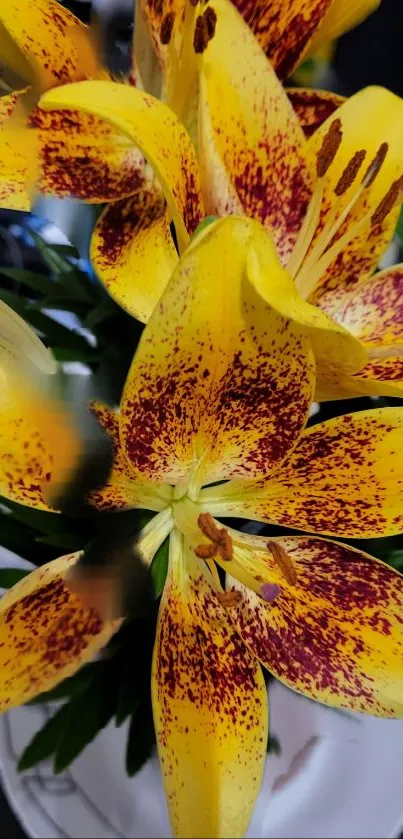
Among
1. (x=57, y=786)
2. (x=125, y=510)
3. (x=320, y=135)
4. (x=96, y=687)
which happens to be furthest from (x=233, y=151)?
(x=57, y=786)

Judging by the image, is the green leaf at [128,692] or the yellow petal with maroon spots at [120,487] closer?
the yellow petal with maroon spots at [120,487]

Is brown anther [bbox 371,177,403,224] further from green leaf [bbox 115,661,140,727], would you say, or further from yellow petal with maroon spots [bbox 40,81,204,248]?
green leaf [bbox 115,661,140,727]

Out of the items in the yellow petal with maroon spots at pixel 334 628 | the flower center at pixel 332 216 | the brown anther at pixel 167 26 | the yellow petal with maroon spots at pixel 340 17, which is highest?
the brown anther at pixel 167 26

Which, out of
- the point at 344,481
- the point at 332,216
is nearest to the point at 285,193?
the point at 332,216

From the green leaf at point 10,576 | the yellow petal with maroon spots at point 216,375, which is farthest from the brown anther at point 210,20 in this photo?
the green leaf at point 10,576

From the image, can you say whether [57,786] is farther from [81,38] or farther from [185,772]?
[81,38]

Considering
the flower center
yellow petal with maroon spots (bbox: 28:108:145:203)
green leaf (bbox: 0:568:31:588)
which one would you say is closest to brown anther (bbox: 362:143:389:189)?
the flower center

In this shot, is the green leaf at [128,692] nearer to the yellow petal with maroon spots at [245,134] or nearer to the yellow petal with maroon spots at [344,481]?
the yellow petal with maroon spots at [344,481]
